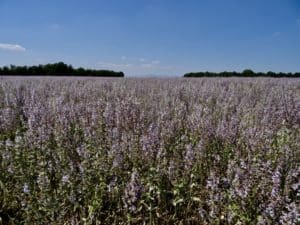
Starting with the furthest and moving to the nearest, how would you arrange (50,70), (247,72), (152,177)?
(50,70), (247,72), (152,177)

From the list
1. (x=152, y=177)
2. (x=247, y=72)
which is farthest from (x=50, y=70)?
(x=152, y=177)

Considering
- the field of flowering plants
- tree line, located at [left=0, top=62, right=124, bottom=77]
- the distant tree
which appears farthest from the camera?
tree line, located at [left=0, top=62, right=124, bottom=77]

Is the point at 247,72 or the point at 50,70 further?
the point at 50,70

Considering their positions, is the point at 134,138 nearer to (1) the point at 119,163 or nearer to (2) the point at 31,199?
(1) the point at 119,163

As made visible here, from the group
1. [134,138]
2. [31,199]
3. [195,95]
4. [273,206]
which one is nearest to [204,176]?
[134,138]

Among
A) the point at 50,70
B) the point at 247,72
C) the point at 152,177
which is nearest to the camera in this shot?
the point at 152,177

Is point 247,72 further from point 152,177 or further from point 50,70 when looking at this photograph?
point 152,177

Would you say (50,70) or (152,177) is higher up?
(50,70)

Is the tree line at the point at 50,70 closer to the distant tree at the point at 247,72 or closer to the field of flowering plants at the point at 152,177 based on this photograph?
the distant tree at the point at 247,72

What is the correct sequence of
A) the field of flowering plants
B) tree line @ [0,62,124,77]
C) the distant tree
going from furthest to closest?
tree line @ [0,62,124,77] → the distant tree → the field of flowering plants

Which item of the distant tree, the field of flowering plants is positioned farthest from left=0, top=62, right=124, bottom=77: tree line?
the field of flowering plants

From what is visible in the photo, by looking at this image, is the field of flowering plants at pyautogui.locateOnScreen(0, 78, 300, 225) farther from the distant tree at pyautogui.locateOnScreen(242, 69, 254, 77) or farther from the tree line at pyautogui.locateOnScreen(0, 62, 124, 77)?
the tree line at pyautogui.locateOnScreen(0, 62, 124, 77)

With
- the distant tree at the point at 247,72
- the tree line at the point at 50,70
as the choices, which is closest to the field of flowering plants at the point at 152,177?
the distant tree at the point at 247,72

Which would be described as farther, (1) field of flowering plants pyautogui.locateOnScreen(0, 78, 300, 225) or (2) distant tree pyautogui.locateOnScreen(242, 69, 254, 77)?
(2) distant tree pyautogui.locateOnScreen(242, 69, 254, 77)
